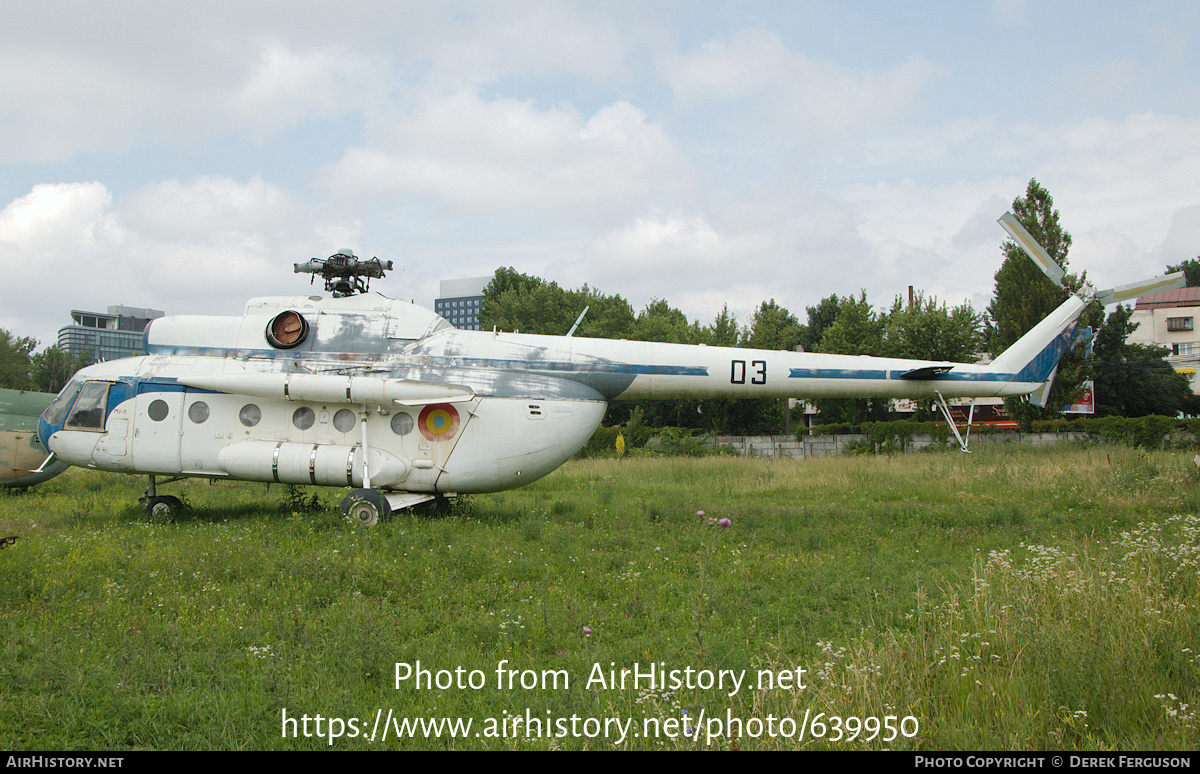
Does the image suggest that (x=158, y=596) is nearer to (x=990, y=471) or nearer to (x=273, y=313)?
(x=273, y=313)

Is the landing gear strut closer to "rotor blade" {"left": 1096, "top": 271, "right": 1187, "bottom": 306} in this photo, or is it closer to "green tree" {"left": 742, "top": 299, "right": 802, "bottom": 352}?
"rotor blade" {"left": 1096, "top": 271, "right": 1187, "bottom": 306}

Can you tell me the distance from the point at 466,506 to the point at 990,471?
1347 cm

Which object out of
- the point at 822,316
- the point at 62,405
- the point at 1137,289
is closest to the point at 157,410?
the point at 62,405

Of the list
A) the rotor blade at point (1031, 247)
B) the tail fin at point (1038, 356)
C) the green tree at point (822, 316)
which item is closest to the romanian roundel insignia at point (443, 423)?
the tail fin at point (1038, 356)

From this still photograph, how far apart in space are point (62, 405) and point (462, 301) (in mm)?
174993

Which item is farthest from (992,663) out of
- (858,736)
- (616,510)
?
(616,510)

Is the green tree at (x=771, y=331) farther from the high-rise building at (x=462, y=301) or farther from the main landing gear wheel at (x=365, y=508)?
the high-rise building at (x=462, y=301)

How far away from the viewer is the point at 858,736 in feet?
→ 14.7

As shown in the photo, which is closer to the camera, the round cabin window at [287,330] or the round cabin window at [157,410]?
the round cabin window at [157,410]

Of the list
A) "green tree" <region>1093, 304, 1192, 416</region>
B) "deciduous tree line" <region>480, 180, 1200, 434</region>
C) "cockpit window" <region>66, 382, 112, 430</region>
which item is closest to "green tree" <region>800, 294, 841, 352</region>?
"deciduous tree line" <region>480, 180, 1200, 434</region>

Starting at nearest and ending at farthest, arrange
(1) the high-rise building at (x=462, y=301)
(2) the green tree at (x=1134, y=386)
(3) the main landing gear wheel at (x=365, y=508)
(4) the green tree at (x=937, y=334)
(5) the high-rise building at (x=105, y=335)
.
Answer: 1. (3) the main landing gear wheel at (x=365, y=508)
2. (4) the green tree at (x=937, y=334)
3. (2) the green tree at (x=1134, y=386)
4. (1) the high-rise building at (x=462, y=301)
5. (5) the high-rise building at (x=105, y=335)

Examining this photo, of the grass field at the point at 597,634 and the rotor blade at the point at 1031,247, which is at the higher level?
the rotor blade at the point at 1031,247

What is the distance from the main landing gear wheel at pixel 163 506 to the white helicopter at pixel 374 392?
0.05m

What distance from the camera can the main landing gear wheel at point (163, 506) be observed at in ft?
43.4
